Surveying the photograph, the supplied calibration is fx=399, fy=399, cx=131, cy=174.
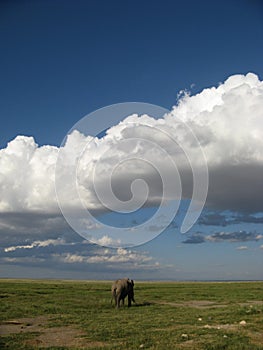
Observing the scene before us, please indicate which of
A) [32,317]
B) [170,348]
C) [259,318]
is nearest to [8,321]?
[32,317]

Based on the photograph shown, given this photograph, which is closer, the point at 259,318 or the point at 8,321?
the point at 259,318

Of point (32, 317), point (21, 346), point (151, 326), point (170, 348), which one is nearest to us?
point (170, 348)

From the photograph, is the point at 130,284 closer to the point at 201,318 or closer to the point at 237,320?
the point at 201,318

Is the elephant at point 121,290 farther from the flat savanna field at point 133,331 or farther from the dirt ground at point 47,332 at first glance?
the dirt ground at point 47,332

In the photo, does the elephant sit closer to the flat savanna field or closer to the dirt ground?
the flat savanna field

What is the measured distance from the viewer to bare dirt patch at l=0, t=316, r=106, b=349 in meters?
14.3

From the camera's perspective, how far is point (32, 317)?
22.4 metres

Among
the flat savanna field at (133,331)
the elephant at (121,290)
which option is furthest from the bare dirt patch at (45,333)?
the elephant at (121,290)

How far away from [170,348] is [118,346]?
184 cm

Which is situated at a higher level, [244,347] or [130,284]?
[130,284]

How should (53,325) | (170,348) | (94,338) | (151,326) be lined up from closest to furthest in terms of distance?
(170,348) < (94,338) < (151,326) < (53,325)

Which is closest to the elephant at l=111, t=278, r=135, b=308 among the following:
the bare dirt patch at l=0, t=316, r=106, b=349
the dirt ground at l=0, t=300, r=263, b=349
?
the bare dirt patch at l=0, t=316, r=106, b=349

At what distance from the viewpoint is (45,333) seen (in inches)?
658

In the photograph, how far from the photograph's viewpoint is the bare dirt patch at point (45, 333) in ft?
47.1
